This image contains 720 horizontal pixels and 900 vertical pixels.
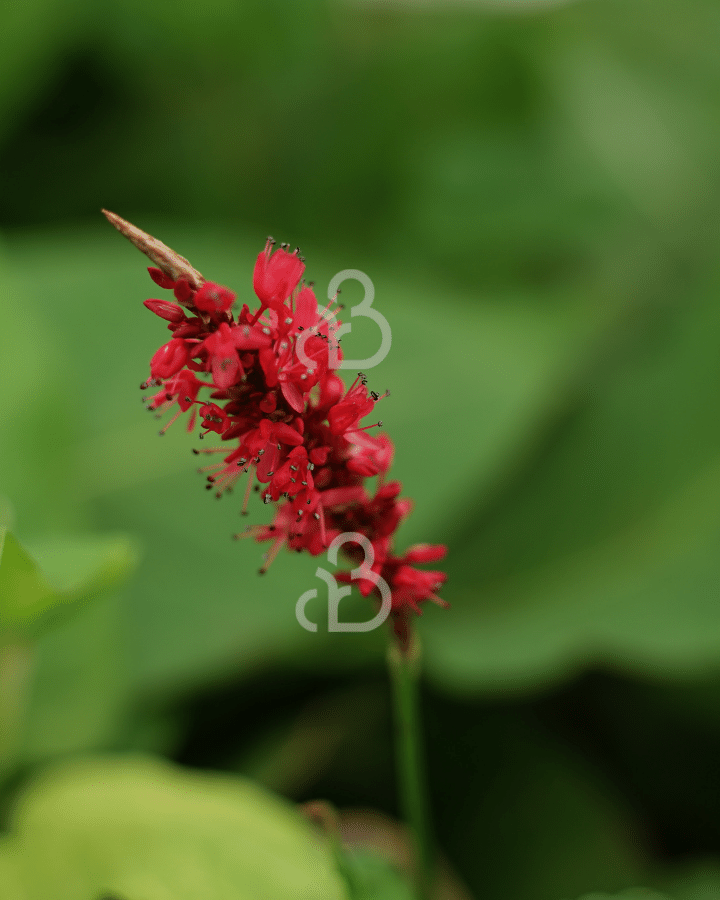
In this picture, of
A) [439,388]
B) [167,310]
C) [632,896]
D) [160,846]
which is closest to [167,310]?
[167,310]

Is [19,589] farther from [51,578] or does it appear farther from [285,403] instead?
A: [285,403]

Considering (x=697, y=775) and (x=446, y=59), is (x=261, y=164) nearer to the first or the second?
(x=446, y=59)

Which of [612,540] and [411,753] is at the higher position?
[612,540]

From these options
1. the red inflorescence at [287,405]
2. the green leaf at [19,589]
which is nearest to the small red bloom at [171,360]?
the red inflorescence at [287,405]

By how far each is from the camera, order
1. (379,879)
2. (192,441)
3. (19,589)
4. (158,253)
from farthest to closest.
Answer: (192,441), (379,879), (19,589), (158,253)

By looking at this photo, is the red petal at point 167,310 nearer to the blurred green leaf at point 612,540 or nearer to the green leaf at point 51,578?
the green leaf at point 51,578

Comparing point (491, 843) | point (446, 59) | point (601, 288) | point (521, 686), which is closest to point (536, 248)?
point (601, 288)

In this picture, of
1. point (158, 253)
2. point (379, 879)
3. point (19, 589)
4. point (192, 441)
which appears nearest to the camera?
point (158, 253)
